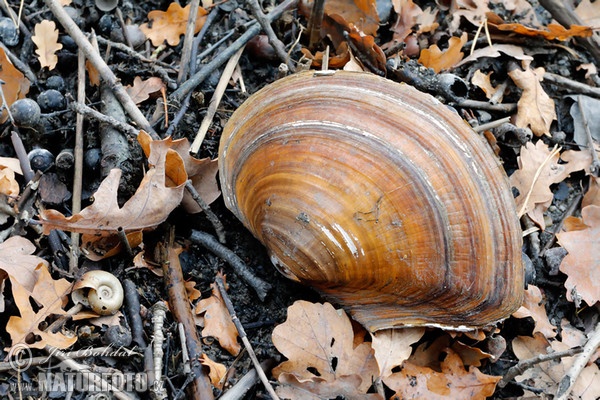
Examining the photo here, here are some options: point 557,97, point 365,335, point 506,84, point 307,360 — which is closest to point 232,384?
point 307,360

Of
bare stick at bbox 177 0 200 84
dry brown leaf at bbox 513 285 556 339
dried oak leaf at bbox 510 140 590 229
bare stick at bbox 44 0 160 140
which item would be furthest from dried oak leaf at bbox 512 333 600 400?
bare stick at bbox 177 0 200 84

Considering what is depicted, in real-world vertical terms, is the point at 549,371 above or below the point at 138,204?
below

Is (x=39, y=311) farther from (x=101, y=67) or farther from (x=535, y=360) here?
(x=535, y=360)

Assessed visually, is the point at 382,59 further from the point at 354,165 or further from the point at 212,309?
the point at 212,309

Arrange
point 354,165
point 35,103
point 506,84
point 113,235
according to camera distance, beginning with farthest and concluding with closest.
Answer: point 506,84
point 35,103
point 113,235
point 354,165

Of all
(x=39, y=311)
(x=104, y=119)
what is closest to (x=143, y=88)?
(x=104, y=119)

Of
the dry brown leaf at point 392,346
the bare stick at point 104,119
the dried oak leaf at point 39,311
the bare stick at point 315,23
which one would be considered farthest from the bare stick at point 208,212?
the bare stick at point 315,23

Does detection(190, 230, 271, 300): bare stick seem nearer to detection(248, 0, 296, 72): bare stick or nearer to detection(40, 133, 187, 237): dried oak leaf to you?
detection(40, 133, 187, 237): dried oak leaf
